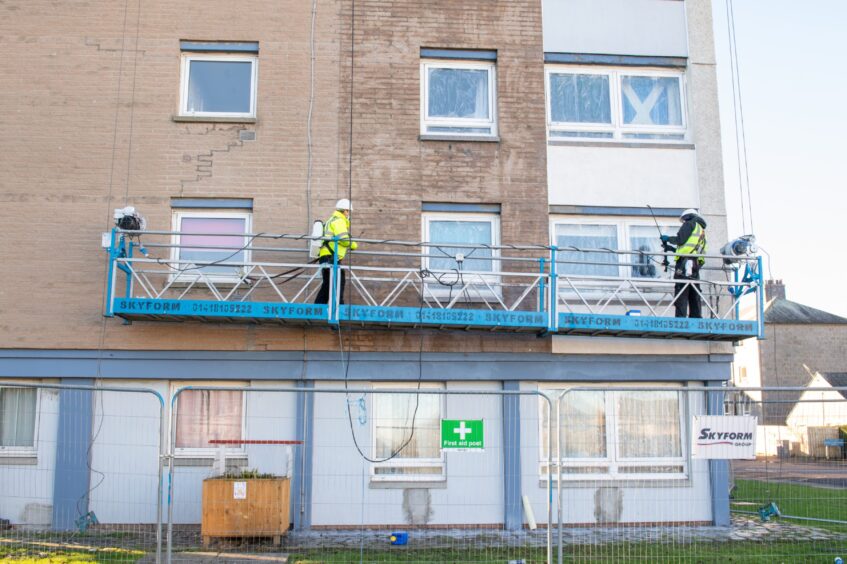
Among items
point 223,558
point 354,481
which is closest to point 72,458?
point 223,558

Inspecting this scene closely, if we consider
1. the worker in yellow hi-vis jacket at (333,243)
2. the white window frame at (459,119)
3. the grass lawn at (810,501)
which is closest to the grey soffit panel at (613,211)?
the white window frame at (459,119)

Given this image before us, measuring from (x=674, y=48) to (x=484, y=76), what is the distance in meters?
3.42

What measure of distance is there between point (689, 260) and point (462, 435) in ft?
19.3

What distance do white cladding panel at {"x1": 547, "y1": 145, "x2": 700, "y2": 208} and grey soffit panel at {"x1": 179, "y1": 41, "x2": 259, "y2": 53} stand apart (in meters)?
5.29

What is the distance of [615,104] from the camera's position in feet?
48.1

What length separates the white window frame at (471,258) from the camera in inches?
533

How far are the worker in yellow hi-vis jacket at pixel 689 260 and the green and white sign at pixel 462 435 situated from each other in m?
5.26

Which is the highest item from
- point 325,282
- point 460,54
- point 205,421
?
point 460,54

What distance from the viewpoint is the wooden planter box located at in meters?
10.7

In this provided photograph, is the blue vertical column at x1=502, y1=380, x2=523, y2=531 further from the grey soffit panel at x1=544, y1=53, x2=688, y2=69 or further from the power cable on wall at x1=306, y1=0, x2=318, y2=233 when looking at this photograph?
A: the grey soffit panel at x1=544, y1=53, x2=688, y2=69

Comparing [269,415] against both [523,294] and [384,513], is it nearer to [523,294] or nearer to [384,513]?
[384,513]

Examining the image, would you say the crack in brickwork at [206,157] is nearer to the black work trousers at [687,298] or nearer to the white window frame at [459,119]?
the white window frame at [459,119]

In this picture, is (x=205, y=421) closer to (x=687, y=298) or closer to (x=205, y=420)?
(x=205, y=420)

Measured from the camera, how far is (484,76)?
47.6 ft
